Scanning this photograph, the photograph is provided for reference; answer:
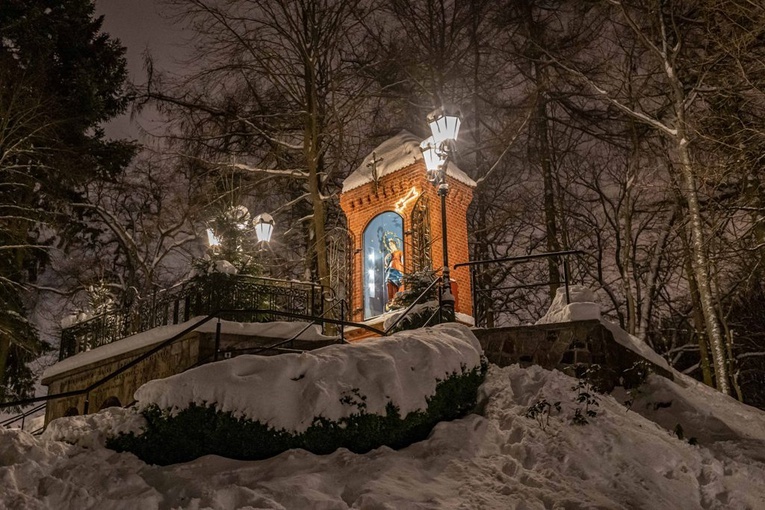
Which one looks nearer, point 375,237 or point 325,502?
point 325,502

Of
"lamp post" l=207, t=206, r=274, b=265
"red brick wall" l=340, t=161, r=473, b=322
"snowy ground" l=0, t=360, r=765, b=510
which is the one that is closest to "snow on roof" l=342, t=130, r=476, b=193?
"red brick wall" l=340, t=161, r=473, b=322

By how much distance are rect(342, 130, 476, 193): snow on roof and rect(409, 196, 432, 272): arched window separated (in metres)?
1.13

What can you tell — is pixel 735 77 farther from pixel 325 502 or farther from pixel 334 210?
pixel 334 210

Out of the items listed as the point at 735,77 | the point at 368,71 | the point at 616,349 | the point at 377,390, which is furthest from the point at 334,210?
the point at 377,390

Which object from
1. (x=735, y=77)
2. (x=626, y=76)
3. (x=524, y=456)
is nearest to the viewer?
(x=524, y=456)

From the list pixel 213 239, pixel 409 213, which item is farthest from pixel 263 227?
pixel 409 213

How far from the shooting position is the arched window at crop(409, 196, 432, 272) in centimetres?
1608

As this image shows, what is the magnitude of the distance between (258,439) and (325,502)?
1164mm

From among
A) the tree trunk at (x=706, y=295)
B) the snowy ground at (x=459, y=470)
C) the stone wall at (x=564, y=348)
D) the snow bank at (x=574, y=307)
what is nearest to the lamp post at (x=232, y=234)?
the stone wall at (x=564, y=348)

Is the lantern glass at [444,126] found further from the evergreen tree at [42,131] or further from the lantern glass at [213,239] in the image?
the evergreen tree at [42,131]

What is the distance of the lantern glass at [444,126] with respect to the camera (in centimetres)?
1163

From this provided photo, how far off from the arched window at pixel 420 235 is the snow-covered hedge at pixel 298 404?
8641 mm

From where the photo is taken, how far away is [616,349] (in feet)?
31.7

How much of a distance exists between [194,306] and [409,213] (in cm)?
636
